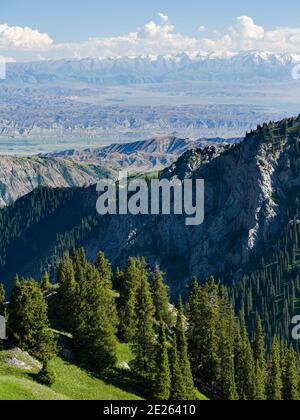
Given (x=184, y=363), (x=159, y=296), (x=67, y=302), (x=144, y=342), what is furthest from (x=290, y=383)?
(x=67, y=302)

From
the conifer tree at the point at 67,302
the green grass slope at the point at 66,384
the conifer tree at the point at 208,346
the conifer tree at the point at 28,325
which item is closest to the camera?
the green grass slope at the point at 66,384

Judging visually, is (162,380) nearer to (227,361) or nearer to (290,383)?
(227,361)

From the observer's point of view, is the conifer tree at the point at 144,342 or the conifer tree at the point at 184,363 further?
the conifer tree at the point at 144,342

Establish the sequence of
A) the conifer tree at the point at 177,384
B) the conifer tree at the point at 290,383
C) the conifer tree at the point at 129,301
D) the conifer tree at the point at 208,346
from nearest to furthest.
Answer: the conifer tree at the point at 177,384 < the conifer tree at the point at 208,346 < the conifer tree at the point at 129,301 < the conifer tree at the point at 290,383

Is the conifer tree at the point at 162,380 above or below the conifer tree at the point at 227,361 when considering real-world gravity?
above

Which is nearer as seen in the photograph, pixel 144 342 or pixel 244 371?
pixel 144 342

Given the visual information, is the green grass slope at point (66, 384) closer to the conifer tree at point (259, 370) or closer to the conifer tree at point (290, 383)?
the conifer tree at point (259, 370)

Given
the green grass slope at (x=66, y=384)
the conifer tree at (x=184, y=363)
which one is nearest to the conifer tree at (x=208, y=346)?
the green grass slope at (x=66, y=384)

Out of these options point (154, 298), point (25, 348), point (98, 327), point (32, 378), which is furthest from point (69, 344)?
point (154, 298)

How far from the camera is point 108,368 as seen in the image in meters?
83.3

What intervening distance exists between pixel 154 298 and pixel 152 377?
25212mm

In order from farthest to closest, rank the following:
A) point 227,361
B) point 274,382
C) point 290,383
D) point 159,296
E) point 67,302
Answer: point 159,296 → point 290,383 → point 274,382 → point 227,361 → point 67,302

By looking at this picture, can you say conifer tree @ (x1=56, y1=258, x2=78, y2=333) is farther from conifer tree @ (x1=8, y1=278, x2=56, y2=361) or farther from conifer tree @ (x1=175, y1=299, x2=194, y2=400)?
conifer tree @ (x1=175, y1=299, x2=194, y2=400)
